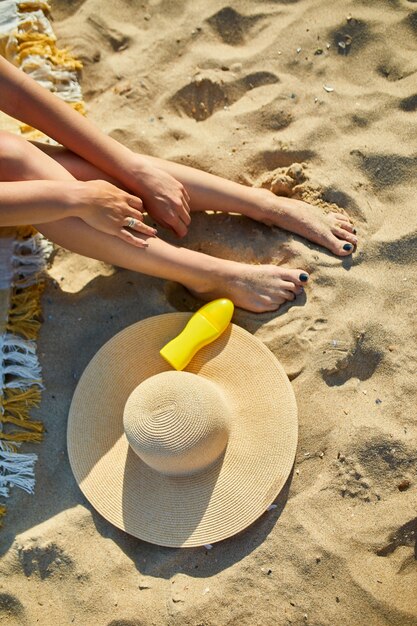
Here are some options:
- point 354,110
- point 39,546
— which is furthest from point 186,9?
point 39,546

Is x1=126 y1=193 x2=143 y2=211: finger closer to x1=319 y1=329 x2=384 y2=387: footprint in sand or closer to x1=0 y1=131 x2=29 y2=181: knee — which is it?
x1=0 y1=131 x2=29 y2=181: knee

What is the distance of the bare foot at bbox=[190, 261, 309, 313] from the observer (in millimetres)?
1825

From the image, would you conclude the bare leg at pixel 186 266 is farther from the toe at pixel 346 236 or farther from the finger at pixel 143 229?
the toe at pixel 346 236

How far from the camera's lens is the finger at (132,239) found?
5.74 ft

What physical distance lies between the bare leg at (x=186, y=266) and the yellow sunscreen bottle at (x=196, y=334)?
97mm

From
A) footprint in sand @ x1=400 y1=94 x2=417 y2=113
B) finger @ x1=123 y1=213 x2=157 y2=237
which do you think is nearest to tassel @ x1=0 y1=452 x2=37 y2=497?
finger @ x1=123 y1=213 x2=157 y2=237

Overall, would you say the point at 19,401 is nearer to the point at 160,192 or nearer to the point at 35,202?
the point at 35,202

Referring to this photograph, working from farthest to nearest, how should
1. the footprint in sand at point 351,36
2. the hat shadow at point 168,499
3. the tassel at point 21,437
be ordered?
the footprint in sand at point 351,36, the tassel at point 21,437, the hat shadow at point 168,499

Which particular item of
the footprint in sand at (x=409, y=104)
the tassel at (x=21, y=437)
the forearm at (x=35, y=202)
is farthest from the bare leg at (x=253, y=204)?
the tassel at (x=21, y=437)

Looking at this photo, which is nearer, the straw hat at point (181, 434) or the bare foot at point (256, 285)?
the straw hat at point (181, 434)

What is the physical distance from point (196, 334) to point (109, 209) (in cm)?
43

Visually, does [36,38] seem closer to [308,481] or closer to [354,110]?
[354,110]

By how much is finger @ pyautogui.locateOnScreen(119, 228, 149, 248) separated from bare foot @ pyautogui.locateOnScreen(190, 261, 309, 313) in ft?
0.73

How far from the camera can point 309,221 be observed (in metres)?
1.88
